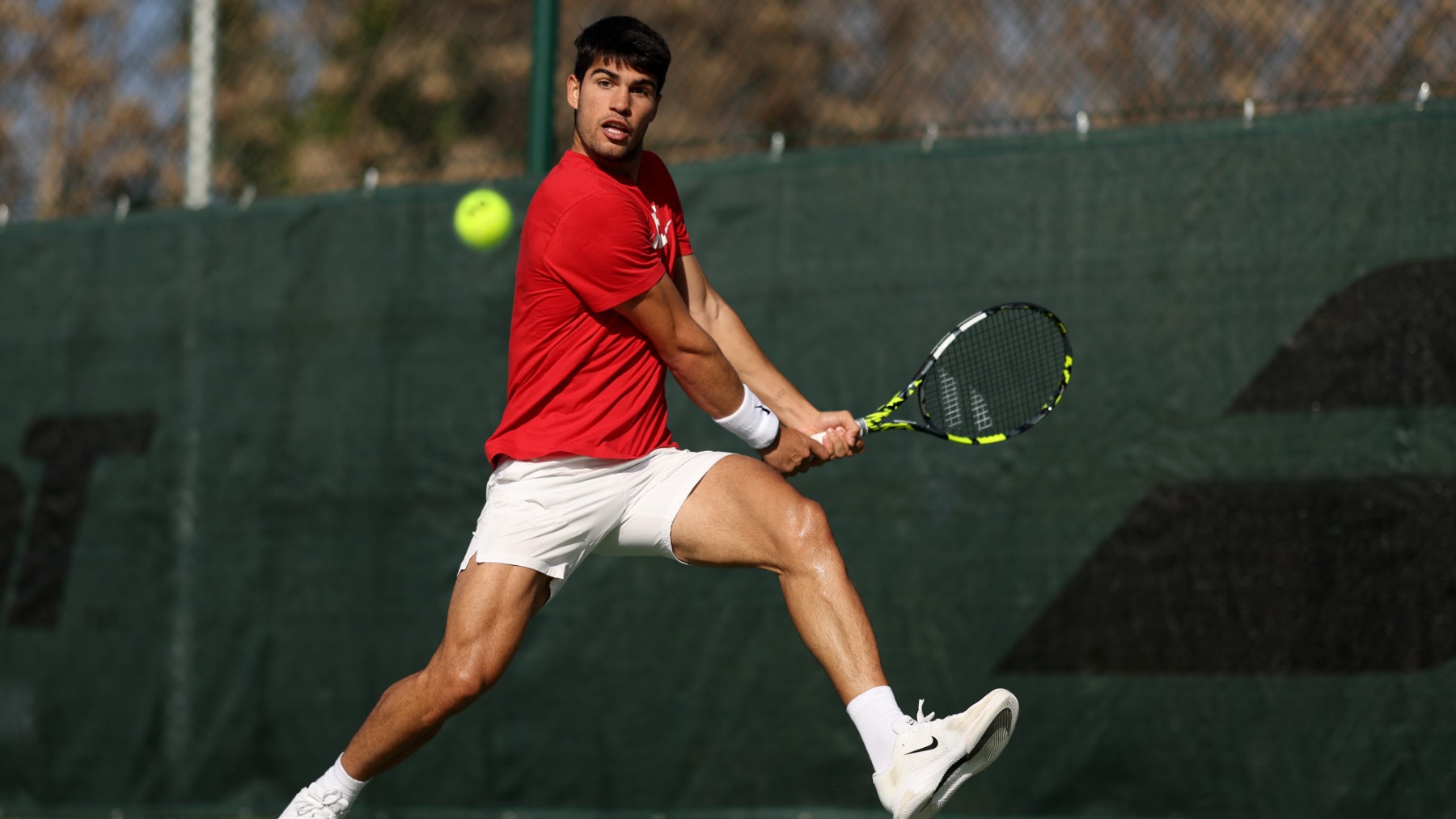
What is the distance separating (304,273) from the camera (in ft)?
20.2

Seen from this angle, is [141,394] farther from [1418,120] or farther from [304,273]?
[1418,120]

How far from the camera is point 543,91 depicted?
5.90m

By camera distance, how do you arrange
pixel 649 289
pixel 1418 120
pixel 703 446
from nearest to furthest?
1. pixel 649 289
2. pixel 1418 120
3. pixel 703 446

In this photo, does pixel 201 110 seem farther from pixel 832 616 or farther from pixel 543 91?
pixel 832 616

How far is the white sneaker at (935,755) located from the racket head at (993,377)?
33.7 inches

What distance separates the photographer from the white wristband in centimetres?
367

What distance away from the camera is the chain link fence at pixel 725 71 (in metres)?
5.25

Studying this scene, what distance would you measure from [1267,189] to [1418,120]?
1.51ft

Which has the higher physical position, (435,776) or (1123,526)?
(1123,526)

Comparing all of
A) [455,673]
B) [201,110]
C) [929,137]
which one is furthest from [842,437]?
[201,110]

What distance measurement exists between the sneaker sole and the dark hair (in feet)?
5.14

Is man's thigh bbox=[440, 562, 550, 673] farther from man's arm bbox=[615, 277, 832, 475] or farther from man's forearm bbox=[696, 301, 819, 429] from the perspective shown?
man's forearm bbox=[696, 301, 819, 429]

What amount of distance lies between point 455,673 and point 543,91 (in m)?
2.89

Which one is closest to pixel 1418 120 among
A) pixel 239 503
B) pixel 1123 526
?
pixel 1123 526
